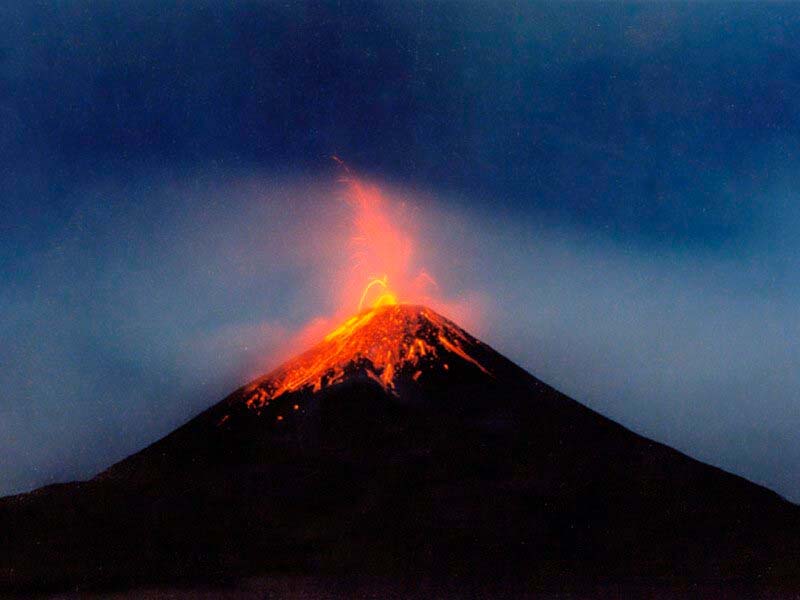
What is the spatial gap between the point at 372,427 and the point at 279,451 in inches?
159

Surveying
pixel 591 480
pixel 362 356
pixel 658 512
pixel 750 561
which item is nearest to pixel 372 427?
pixel 362 356

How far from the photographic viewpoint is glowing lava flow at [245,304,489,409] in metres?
50.5

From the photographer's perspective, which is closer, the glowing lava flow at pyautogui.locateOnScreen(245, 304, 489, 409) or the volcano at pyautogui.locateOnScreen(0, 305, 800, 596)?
the volcano at pyautogui.locateOnScreen(0, 305, 800, 596)

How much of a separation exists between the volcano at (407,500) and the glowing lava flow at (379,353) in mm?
125

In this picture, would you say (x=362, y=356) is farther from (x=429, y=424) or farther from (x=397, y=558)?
(x=397, y=558)

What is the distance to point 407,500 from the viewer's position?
4091 centimetres

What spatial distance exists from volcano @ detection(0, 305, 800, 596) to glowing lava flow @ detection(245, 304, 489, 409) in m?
0.12

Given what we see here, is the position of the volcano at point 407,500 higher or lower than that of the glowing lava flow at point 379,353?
lower

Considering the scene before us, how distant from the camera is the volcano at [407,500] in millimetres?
36656

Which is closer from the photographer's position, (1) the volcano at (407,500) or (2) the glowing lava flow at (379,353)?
(1) the volcano at (407,500)

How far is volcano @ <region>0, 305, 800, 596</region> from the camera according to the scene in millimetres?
36656

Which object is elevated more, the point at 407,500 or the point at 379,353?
the point at 379,353

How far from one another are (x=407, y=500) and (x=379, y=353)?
12.0 meters

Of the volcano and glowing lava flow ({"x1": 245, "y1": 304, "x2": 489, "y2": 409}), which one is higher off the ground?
glowing lava flow ({"x1": 245, "y1": 304, "x2": 489, "y2": 409})
